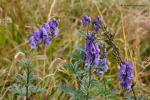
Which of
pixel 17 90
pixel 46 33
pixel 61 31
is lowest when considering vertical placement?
pixel 17 90

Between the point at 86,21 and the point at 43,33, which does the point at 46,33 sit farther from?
the point at 86,21

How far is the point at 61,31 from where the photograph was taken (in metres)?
3.67

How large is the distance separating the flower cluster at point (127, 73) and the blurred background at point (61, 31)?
3.71ft

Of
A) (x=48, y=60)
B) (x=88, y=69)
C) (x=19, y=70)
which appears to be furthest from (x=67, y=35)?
(x=88, y=69)

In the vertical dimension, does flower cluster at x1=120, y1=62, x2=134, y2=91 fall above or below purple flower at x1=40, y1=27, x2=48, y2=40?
below

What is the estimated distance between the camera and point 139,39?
3.62 m

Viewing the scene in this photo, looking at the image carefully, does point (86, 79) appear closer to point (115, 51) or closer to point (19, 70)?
point (115, 51)

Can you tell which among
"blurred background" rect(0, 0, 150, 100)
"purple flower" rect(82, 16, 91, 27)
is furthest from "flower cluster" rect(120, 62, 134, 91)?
"blurred background" rect(0, 0, 150, 100)

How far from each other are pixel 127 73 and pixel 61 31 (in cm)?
194

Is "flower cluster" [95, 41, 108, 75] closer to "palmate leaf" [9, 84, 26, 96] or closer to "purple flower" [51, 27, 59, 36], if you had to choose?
"purple flower" [51, 27, 59, 36]

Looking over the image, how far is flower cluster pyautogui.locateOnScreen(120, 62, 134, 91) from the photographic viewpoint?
1.75 meters

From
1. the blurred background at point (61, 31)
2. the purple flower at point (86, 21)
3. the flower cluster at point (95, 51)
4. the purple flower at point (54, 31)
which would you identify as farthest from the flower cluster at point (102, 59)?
the blurred background at point (61, 31)

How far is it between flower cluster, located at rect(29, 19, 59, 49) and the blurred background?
95 centimetres

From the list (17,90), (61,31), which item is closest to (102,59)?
(17,90)
